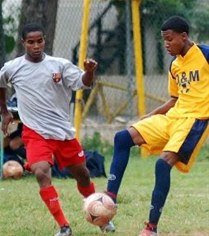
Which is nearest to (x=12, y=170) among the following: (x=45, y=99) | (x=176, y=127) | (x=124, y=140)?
(x=45, y=99)

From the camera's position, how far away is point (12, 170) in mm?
12016

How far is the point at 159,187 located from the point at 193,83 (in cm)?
83

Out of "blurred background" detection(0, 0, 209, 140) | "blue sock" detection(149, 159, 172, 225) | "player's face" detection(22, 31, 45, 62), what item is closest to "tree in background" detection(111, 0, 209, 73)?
"blurred background" detection(0, 0, 209, 140)

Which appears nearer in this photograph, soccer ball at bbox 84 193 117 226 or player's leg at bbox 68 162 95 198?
soccer ball at bbox 84 193 117 226

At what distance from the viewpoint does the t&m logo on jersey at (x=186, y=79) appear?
7.51 metres

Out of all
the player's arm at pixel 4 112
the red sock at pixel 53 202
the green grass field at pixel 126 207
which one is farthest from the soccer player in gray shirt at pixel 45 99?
the green grass field at pixel 126 207

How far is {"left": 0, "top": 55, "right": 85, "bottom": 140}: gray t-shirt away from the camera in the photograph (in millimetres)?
7852

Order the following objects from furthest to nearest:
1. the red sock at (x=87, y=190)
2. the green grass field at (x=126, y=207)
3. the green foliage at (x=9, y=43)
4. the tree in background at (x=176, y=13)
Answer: the tree in background at (x=176, y=13) < the green foliage at (x=9, y=43) < the red sock at (x=87, y=190) < the green grass field at (x=126, y=207)

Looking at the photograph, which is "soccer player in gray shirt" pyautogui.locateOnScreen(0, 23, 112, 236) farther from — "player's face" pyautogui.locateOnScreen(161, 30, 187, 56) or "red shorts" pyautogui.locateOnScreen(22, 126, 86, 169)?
"player's face" pyautogui.locateOnScreen(161, 30, 187, 56)

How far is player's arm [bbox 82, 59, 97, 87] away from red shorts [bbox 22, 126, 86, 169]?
0.52 meters

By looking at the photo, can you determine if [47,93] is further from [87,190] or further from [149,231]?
[149,231]

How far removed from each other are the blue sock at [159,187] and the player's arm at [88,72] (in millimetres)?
876

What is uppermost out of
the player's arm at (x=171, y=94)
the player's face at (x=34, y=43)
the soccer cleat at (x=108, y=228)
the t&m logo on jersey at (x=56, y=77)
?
the player's face at (x=34, y=43)

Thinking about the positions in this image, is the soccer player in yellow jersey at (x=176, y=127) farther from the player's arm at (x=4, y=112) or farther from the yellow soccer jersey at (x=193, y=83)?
the player's arm at (x=4, y=112)
